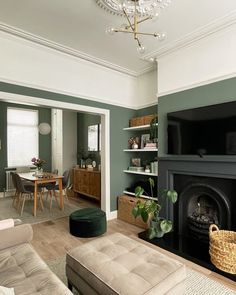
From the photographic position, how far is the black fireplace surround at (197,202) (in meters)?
2.51

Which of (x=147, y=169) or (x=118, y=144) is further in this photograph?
(x=118, y=144)

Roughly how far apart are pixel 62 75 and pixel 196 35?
2.11 metres

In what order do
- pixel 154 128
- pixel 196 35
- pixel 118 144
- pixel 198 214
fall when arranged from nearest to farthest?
pixel 196 35 < pixel 198 214 < pixel 154 128 < pixel 118 144

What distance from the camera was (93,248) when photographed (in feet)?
6.03

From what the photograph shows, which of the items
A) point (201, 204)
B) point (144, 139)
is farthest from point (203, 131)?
point (144, 139)

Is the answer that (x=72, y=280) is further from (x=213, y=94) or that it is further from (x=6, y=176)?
(x=6, y=176)

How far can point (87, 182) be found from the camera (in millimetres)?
5148

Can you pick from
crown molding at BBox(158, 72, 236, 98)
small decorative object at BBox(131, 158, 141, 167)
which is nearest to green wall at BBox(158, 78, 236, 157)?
crown molding at BBox(158, 72, 236, 98)

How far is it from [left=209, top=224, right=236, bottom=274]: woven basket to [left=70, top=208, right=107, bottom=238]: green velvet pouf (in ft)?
5.28

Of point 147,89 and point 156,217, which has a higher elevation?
point 147,89

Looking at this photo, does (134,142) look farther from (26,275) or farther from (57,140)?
(57,140)

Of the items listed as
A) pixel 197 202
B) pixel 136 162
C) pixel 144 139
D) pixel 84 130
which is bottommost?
pixel 197 202

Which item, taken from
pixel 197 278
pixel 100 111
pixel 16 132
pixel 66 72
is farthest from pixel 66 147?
pixel 197 278

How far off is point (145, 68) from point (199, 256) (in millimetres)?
3296
